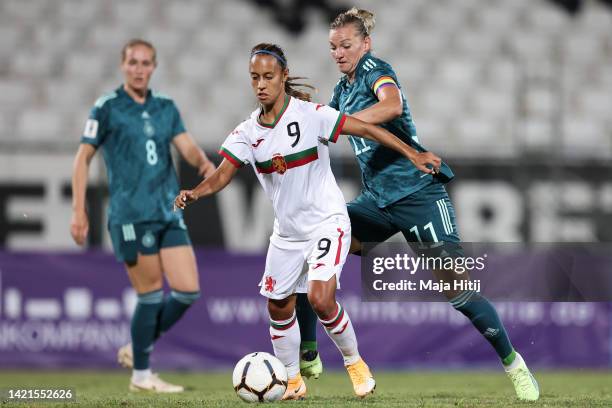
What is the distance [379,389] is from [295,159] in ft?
8.37

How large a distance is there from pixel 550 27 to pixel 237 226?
7.01 metres

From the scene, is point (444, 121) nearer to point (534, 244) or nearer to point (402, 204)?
point (534, 244)

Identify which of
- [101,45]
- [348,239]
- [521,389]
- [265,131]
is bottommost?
[521,389]

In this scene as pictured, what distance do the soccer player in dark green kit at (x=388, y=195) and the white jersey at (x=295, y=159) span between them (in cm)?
36

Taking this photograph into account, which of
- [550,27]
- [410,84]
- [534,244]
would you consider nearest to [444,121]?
[410,84]

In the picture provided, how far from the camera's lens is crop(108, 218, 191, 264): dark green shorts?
7.25 m

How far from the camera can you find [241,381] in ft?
18.7

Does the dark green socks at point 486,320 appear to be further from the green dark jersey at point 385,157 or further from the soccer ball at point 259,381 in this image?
the soccer ball at point 259,381

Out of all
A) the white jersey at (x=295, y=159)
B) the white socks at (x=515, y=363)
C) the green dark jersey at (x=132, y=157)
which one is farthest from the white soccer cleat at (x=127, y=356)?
the white socks at (x=515, y=363)

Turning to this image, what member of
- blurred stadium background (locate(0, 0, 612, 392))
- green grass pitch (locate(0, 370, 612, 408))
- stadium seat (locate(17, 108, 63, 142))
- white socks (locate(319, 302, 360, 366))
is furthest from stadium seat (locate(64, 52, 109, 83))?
white socks (locate(319, 302, 360, 366))

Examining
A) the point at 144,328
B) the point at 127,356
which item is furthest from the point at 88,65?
the point at 144,328

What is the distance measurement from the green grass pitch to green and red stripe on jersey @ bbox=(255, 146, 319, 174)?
1.35 metres

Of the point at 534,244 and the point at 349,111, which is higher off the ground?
the point at 349,111

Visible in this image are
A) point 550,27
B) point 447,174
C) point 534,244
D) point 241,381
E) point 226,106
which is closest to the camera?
point 241,381
